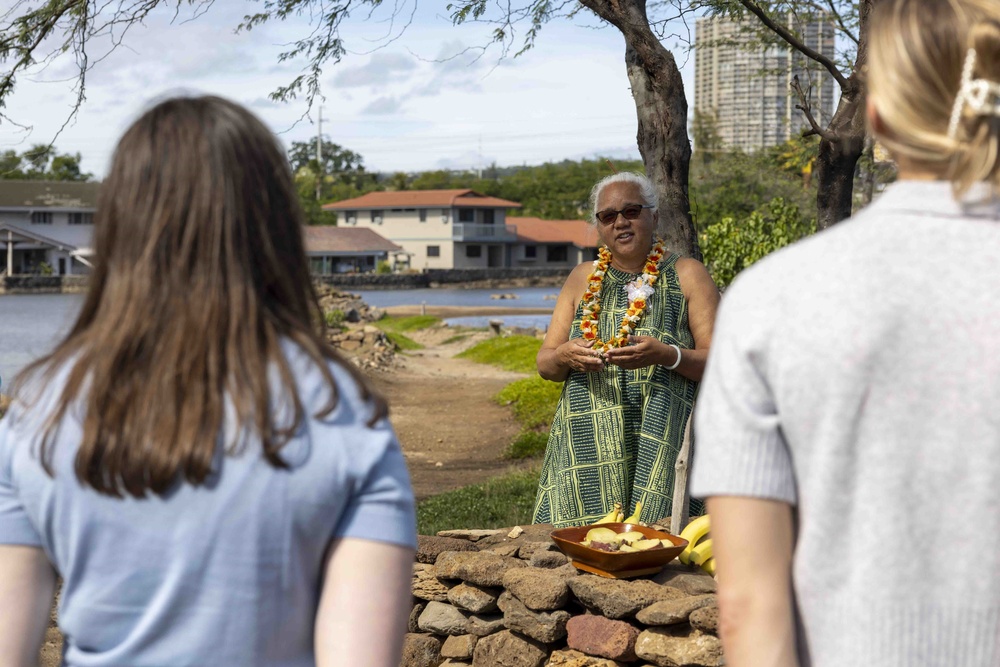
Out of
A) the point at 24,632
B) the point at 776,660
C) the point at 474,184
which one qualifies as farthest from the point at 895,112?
the point at 474,184

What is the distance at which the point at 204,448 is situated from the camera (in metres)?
1.48

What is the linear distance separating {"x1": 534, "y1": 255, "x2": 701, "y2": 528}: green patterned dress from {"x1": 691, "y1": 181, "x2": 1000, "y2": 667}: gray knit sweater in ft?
9.77

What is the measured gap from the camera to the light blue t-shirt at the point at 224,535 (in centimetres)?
151

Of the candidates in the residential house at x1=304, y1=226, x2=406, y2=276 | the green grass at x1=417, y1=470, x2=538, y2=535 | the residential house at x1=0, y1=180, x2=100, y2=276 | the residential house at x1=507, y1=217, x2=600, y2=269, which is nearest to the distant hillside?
the residential house at x1=507, y1=217, x2=600, y2=269

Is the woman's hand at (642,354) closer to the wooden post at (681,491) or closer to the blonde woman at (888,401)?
the wooden post at (681,491)

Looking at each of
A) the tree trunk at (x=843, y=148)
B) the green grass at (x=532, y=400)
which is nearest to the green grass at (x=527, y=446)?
the green grass at (x=532, y=400)

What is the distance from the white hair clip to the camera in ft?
5.01

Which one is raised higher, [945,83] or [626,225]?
[945,83]

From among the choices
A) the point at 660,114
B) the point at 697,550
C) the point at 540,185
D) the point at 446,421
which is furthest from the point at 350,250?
the point at 697,550

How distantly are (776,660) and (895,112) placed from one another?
0.79 metres

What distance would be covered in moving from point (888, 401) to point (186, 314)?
96 centimetres

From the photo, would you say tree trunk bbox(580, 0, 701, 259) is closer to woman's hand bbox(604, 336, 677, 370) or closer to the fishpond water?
woman's hand bbox(604, 336, 677, 370)

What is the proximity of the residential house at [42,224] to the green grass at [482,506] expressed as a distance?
6356cm

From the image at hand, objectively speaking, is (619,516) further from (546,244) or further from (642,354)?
(546,244)
